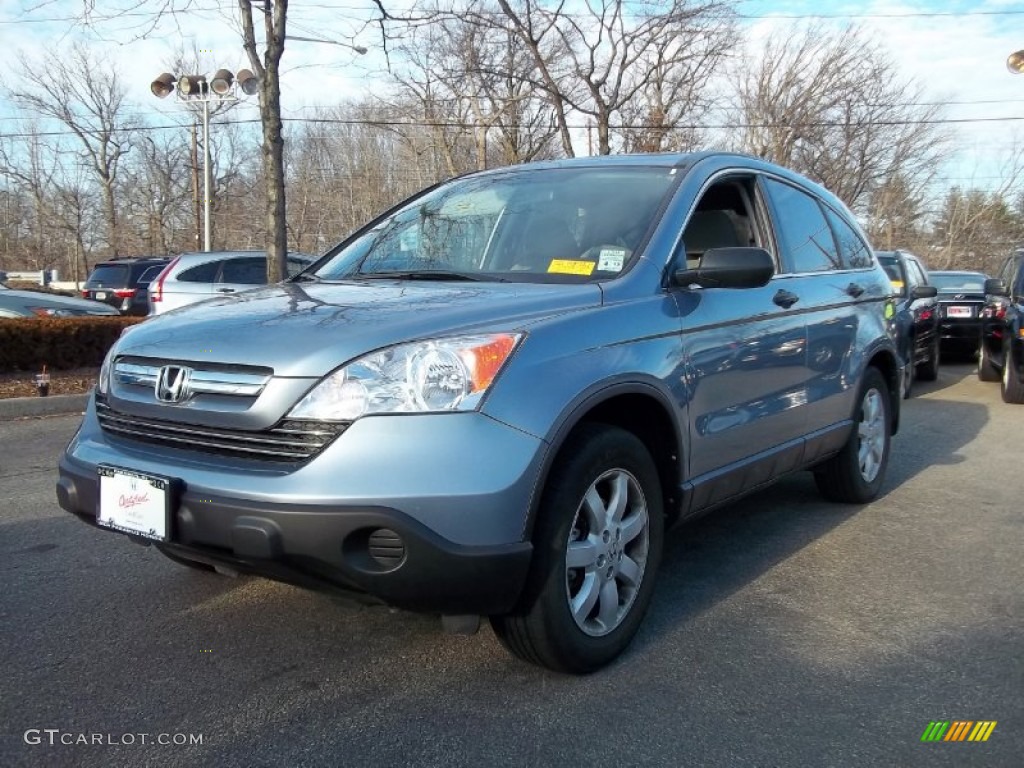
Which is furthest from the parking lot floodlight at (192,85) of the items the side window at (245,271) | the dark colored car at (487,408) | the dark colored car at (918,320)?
the dark colored car at (487,408)

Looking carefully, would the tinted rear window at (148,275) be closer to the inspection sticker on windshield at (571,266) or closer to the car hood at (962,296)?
the car hood at (962,296)

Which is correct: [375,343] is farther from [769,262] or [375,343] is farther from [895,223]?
[895,223]

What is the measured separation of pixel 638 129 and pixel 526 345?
2550 centimetres

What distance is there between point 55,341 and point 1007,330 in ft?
35.5

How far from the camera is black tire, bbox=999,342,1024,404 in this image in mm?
9203

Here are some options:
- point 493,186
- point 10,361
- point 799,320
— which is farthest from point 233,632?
point 10,361

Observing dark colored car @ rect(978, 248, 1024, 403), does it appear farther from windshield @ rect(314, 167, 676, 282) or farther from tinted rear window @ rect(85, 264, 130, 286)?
tinted rear window @ rect(85, 264, 130, 286)

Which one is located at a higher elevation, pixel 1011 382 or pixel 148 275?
pixel 148 275

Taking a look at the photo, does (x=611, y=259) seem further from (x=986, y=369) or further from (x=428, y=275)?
(x=986, y=369)

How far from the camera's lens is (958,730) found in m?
2.62

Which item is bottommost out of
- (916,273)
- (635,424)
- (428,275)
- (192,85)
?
(635,424)

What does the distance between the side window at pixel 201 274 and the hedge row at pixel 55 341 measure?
3.10 ft

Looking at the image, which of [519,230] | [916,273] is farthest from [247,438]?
[916,273]

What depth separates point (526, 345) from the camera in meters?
2.62
